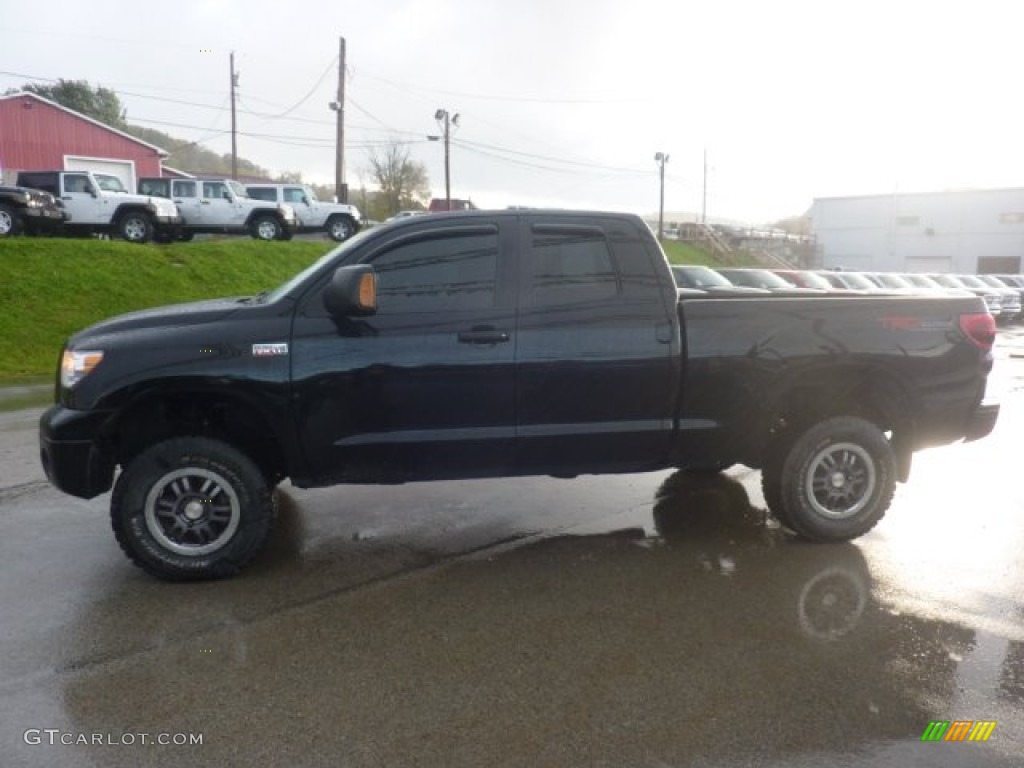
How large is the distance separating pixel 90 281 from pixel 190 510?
45.3 ft

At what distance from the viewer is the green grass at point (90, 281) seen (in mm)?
13406

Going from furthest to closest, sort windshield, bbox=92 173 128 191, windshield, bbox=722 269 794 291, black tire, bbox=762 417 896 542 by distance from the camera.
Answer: windshield, bbox=92 173 128 191 → windshield, bbox=722 269 794 291 → black tire, bbox=762 417 896 542

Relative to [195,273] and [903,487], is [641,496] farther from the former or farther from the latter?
[195,273]

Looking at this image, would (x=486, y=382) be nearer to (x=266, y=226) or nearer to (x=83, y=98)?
(x=266, y=226)

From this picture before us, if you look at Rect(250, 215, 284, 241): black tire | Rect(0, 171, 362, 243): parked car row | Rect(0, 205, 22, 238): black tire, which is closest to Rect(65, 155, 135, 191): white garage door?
Rect(0, 171, 362, 243): parked car row

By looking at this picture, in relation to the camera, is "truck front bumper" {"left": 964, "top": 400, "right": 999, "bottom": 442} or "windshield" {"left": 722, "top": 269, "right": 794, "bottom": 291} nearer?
"truck front bumper" {"left": 964, "top": 400, "right": 999, "bottom": 442}

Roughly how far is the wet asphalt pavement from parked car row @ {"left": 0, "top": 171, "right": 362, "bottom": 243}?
48.3 ft

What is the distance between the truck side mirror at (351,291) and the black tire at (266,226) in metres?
19.8

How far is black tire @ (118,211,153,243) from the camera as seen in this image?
1930 centimetres

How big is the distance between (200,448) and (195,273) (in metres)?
15.3

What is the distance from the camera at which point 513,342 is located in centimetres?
439

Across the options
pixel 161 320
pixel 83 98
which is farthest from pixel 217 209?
pixel 83 98

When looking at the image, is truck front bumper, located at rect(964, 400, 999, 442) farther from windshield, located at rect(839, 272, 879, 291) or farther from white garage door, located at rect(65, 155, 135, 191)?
white garage door, located at rect(65, 155, 135, 191)

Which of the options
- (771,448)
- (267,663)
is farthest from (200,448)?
(771,448)
